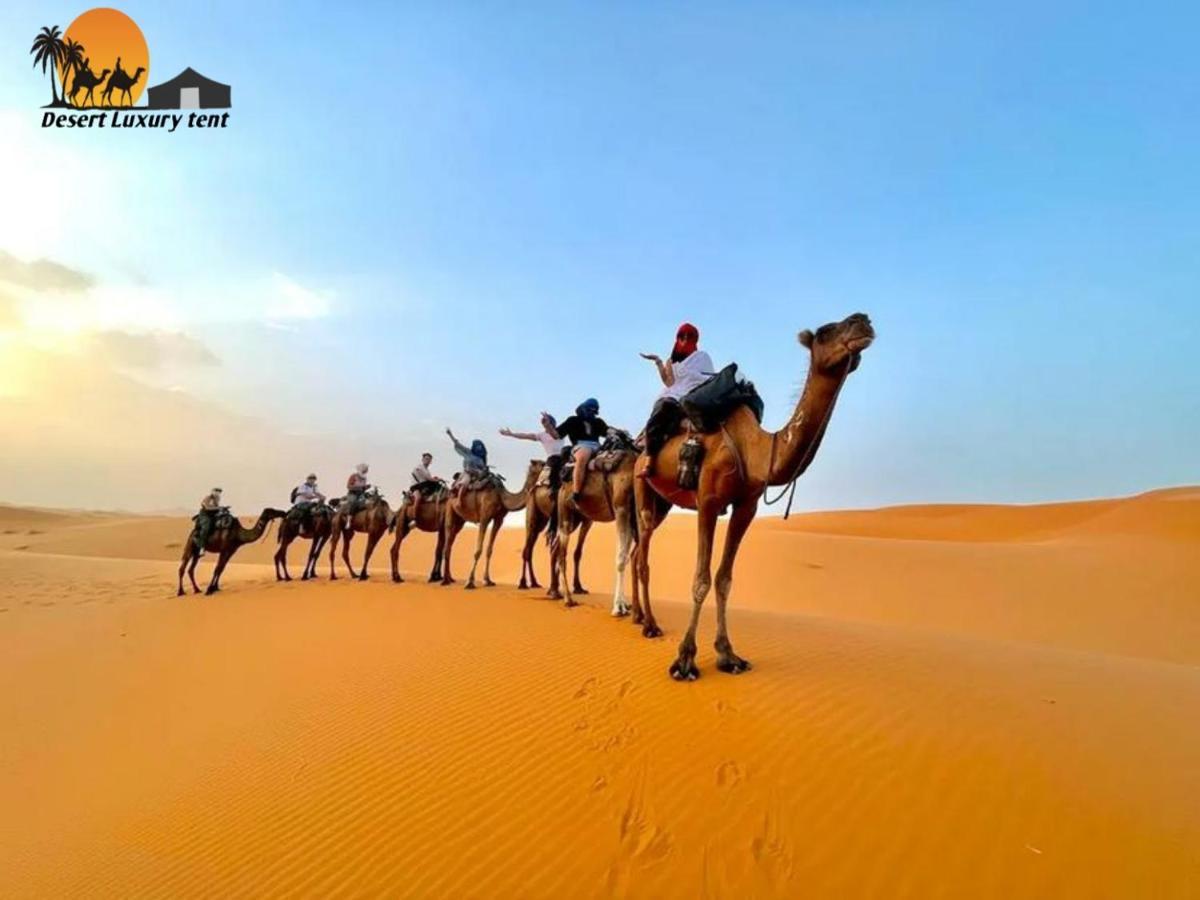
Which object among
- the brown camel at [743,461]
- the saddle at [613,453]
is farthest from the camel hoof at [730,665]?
the saddle at [613,453]

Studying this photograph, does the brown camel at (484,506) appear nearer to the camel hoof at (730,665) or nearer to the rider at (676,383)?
the rider at (676,383)

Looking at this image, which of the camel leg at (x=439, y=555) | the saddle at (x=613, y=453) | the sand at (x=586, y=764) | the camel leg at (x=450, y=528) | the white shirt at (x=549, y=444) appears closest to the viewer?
the sand at (x=586, y=764)

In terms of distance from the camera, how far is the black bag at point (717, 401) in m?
6.49

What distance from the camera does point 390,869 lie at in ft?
13.3

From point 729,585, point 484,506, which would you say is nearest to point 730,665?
point 729,585

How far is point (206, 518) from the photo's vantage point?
16.3m

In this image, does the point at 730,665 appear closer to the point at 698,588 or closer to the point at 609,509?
the point at 698,588

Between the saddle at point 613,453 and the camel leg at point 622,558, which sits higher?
the saddle at point 613,453

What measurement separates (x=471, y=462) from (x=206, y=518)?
25.1 feet

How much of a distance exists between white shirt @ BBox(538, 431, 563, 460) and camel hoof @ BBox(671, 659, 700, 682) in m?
6.78

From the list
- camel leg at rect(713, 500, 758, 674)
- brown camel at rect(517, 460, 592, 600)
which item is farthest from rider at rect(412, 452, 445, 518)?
camel leg at rect(713, 500, 758, 674)

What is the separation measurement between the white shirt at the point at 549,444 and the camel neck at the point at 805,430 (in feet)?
22.8

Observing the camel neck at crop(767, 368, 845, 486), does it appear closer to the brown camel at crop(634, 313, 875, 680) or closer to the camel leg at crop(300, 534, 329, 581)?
the brown camel at crop(634, 313, 875, 680)

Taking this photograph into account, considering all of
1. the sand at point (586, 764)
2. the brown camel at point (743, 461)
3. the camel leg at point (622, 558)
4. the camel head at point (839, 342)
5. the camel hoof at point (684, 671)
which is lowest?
the sand at point (586, 764)
